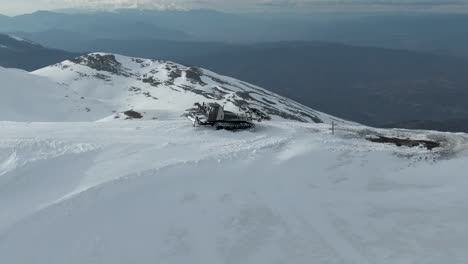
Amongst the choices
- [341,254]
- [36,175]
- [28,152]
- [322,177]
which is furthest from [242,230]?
[28,152]

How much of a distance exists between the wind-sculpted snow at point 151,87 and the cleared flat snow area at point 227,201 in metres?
71.9

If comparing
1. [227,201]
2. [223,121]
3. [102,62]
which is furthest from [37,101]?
[227,201]

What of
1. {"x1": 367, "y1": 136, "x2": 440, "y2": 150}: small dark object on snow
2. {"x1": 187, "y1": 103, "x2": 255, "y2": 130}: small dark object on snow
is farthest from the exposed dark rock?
{"x1": 367, "y1": 136, "x2": 440, "y2": 150}: small dark object on snow

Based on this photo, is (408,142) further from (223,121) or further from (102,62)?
(102,62)

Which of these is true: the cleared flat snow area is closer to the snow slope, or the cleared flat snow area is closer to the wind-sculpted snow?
the snow slope

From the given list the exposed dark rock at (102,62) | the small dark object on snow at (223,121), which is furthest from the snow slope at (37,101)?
the small dark object on snow at (223,121)

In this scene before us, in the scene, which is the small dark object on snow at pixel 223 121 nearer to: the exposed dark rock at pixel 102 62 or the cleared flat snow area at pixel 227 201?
the cleared flat snow area at pixel 227 201

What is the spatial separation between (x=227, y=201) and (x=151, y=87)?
123336 millimetres

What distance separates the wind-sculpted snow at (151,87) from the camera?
10638 cm

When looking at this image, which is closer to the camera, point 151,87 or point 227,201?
point 227,201

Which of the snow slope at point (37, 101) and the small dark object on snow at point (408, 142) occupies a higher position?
the snow slope at point (37, 101)

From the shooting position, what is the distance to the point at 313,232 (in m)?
17.0

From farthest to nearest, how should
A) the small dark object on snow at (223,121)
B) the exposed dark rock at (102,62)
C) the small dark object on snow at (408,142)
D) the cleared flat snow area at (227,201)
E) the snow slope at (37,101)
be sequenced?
1. the exposed dark rock at (102,62)
2. the snow slope at (37,101)
3. the small dark object on snow at (223,121)
4. the small dark object on snow at (408,142)
5. the cleared flat snow area at (227,201)

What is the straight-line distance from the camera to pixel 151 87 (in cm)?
13650
